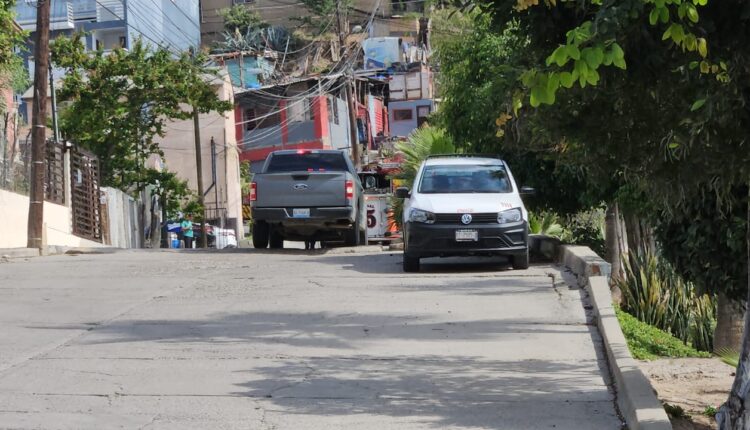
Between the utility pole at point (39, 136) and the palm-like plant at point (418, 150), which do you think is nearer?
the utility pole at point (39, 136)

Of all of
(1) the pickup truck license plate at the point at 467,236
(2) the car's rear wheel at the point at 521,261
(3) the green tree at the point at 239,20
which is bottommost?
(2) the car's rear wheel at the point at 521,261

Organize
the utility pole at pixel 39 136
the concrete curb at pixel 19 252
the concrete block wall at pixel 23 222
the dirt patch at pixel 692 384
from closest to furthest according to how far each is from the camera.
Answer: the dirt patch at pixel 692 384 → the concrete curb at pixel 19 252 → the utility pole at pixel 39 136 → the concrete block wall at pixel 23 222

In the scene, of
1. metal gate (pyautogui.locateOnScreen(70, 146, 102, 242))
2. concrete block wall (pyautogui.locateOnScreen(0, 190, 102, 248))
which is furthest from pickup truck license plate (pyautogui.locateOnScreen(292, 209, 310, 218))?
metal gate (pyautogui.locateOnScreen(70, 146, 102, 242))

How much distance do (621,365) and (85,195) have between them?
23.9 m

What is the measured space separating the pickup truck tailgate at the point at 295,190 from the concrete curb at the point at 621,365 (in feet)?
24.0

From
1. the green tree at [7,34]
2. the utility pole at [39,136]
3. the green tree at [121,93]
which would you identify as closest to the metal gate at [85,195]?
the green tree at [121,93]

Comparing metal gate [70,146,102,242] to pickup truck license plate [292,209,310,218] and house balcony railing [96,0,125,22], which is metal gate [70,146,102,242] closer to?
pickup truck license plate [292,209,310,218]

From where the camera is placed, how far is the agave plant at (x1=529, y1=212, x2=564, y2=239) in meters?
25.7

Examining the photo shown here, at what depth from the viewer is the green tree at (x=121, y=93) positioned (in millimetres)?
33344

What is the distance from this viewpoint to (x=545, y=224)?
85.1 ft

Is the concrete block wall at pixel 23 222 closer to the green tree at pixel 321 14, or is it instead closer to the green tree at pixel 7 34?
the green tree at pixel 7 34

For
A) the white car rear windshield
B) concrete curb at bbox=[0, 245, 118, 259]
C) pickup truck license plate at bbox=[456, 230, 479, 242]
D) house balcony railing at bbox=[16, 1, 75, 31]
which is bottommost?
concrete curb at bbox=[0, 245, 118, 259]

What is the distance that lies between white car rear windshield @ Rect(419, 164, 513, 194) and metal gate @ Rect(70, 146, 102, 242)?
13.8m

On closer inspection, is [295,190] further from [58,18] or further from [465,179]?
[58,18]
